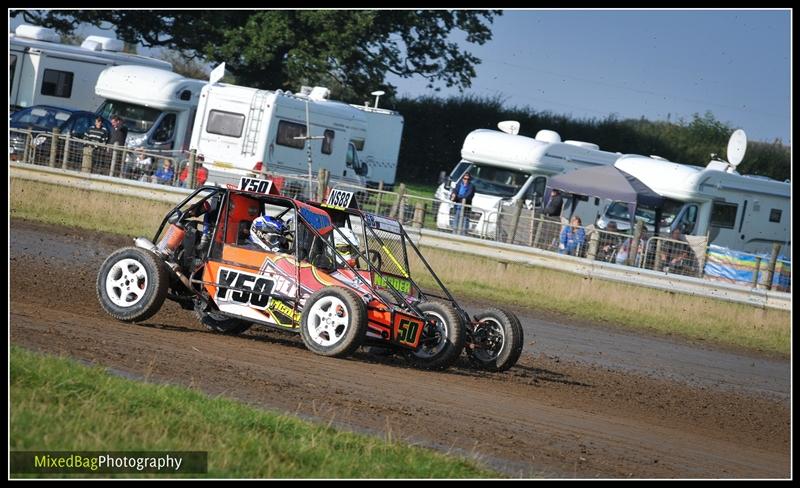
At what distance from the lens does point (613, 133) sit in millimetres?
45781

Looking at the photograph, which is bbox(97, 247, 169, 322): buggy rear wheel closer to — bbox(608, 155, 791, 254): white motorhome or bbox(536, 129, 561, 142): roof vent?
bbox(608, 155, 791, 254): white motorhome

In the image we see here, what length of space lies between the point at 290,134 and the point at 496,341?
16440 mm

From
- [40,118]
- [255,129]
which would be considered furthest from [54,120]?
[255,129]

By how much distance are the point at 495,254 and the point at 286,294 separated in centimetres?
915

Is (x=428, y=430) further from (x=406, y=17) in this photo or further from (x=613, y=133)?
(x=613, y=133)

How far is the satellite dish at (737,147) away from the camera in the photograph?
26781 millimetres

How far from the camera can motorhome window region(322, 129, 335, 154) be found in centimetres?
2777

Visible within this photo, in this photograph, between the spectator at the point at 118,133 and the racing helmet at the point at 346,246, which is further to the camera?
the spectator at the point at 118,133

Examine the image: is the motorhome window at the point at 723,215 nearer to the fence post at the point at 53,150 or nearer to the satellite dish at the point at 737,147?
the satellite dish at the point at 737,147

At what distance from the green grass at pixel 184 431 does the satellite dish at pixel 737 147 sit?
2170 cm

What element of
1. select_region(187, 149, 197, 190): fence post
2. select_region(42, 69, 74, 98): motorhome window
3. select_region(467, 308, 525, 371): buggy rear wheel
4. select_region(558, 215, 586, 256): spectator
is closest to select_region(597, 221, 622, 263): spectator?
select_region(558, 215, 586, 256): spectator

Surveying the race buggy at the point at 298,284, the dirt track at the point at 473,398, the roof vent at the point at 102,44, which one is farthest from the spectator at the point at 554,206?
the roof vent at the point at 102,44

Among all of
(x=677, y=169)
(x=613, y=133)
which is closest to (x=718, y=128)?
(x=613, y=133)

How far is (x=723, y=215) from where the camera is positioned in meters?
25.8
